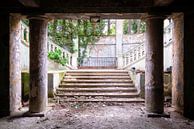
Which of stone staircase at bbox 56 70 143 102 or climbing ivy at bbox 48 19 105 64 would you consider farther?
climbing ivy at bbox 48 19 105 64

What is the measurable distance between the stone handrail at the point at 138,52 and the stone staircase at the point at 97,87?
8.26 feet

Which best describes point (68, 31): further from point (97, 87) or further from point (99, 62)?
point (97, 87)

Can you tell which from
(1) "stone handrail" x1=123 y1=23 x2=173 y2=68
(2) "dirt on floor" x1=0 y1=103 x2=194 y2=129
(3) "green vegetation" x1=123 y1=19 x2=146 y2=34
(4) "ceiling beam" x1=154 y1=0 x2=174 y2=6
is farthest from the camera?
(3) "green vegetation" x1=123 y1=19 x2=146 y2=34

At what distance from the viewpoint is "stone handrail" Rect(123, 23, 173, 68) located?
13.5 metres

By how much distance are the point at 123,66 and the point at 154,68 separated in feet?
33.5

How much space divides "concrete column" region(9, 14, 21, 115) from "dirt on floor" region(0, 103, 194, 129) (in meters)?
0.86

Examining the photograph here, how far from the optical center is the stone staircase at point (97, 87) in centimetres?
1025
